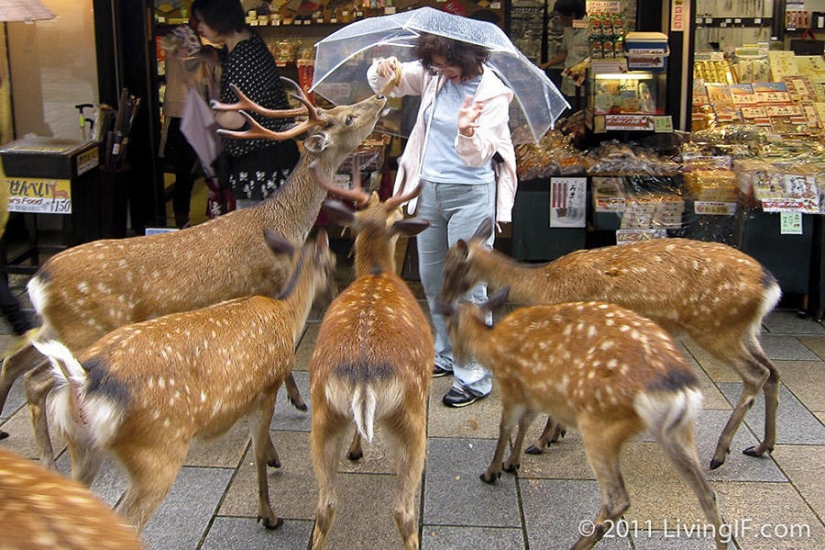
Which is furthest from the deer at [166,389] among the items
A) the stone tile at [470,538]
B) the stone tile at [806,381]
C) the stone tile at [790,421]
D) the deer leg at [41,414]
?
the stone tile at [806,381]

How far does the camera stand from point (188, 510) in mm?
4008

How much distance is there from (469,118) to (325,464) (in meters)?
Result: 1.91

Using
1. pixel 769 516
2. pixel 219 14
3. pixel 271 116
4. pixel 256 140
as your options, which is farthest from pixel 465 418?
pixel 219 14

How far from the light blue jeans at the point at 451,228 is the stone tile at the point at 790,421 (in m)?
1.44

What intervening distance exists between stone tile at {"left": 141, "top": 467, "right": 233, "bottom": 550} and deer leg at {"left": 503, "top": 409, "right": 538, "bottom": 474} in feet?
4.43

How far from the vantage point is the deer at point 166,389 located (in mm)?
3125

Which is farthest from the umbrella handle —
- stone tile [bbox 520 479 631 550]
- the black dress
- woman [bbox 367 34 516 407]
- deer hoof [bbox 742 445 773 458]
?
deer hoof [bbox 742 445 773 458]

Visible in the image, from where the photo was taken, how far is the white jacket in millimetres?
4559

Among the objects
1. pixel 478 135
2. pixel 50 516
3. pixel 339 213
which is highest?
pixel 478 135

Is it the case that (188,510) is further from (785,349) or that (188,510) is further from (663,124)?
(663,124)

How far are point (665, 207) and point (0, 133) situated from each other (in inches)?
184

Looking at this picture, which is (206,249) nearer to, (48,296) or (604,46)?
(48,296)

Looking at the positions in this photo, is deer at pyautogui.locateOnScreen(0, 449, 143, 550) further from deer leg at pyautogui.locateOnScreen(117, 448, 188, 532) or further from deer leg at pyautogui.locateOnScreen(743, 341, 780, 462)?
deer leg at pyautogui.locateOnScreen(743, 341, 780, 462)

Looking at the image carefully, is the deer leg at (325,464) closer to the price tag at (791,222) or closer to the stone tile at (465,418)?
the stone tile at (465,418)
